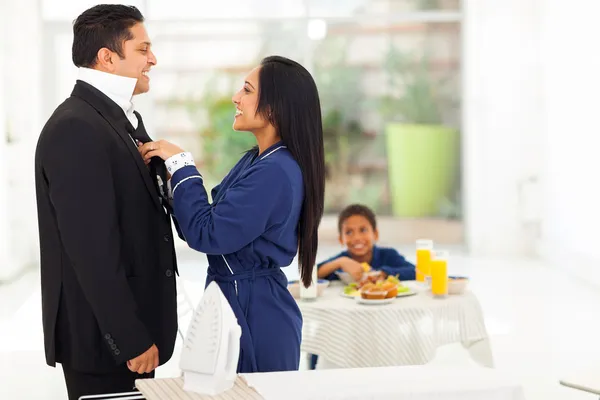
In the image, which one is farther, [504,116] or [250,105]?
[504,116]

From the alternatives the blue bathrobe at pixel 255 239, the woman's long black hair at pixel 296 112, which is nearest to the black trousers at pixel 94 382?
the blue bathrobe at pixel 255 239

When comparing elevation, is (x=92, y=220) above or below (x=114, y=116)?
below

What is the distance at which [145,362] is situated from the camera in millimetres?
2127

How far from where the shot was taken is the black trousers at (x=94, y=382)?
2176 millimetres

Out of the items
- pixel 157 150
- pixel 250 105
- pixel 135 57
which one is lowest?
pixel 157 150

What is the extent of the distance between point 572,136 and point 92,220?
6.27 meters

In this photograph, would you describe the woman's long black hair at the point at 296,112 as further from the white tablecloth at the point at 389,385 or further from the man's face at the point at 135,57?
the white tablecloth at the point at 389,385

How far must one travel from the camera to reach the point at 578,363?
459 centimetres

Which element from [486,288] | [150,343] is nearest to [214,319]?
[150,343]

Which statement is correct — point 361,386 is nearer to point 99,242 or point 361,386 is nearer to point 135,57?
point 99,242

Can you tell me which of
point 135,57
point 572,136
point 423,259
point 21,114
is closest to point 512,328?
point 423,259

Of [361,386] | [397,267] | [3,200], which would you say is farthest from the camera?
[3,200]

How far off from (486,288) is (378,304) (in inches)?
139

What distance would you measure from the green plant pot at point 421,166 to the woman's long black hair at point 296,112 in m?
6.65
